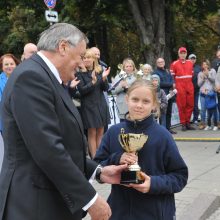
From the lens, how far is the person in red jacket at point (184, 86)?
39.2ft

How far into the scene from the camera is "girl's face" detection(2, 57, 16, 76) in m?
5.96

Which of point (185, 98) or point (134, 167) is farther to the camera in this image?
point (185, 98)

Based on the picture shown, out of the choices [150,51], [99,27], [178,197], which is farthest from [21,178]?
[99,27]

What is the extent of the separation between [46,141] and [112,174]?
0.72 m

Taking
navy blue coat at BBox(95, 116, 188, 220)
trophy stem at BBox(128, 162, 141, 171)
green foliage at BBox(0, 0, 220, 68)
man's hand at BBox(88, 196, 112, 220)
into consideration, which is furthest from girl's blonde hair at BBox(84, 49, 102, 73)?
green foliage at BBox(0, 0, 220, 68)

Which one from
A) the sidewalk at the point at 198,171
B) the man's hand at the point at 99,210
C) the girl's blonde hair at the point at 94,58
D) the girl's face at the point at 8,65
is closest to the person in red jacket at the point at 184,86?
the sidewalk at the point at 198,171

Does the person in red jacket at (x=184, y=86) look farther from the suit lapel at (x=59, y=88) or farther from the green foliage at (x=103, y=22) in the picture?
the suit lapel at (x=59, y=88)

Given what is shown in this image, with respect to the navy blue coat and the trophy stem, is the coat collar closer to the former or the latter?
the navy blue coat

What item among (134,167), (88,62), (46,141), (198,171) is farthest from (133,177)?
(88,62)

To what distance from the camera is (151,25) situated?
16.7 metres

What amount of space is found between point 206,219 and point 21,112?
3.51 metres

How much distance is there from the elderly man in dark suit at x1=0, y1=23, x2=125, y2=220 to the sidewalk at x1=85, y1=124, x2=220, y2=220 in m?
2.68

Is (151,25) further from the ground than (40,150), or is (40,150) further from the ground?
(151,25)

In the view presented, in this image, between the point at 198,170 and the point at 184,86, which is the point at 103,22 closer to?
the point at 184,86
